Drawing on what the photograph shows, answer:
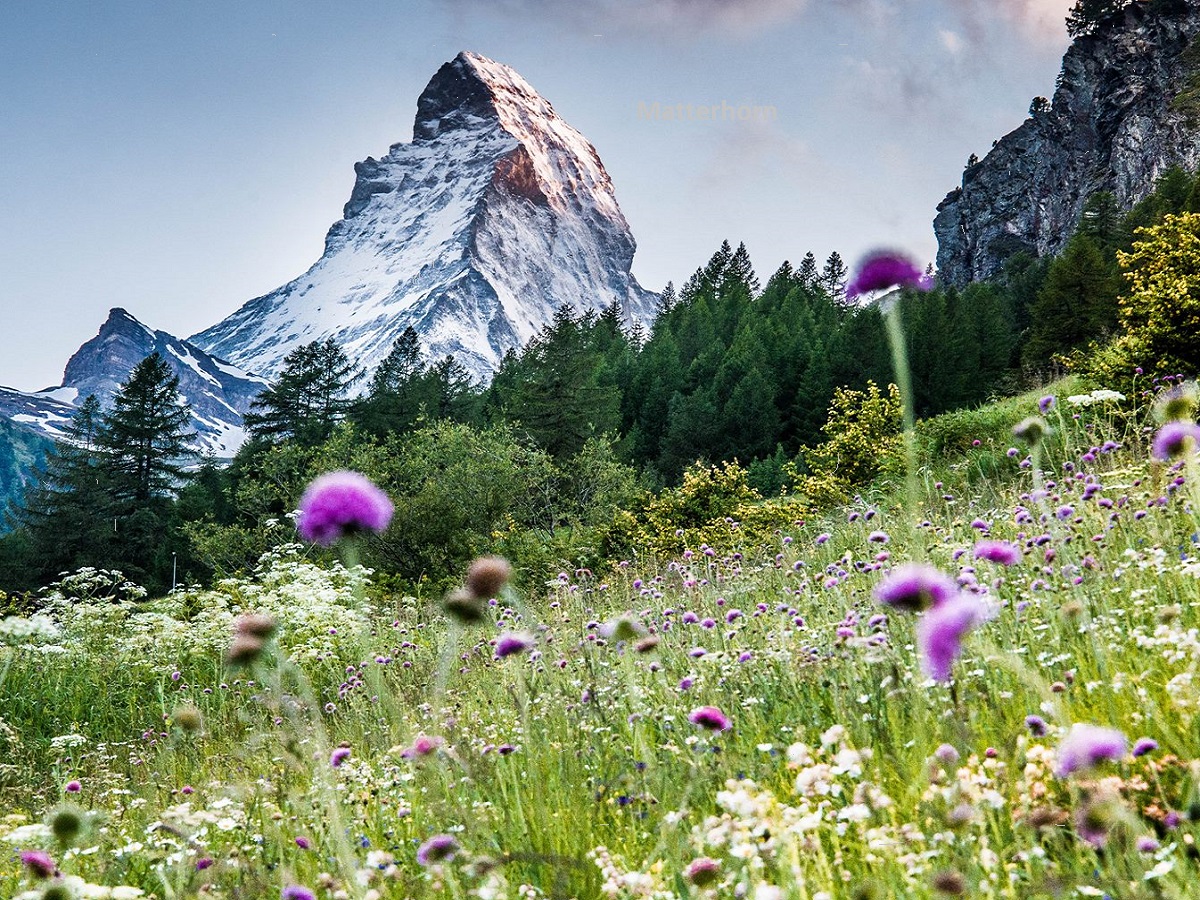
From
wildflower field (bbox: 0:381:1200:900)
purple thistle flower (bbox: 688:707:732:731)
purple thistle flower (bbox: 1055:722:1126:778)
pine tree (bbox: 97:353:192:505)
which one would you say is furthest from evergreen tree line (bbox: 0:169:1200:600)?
purple thistle flower (bbox: 1055:722:1126:778)

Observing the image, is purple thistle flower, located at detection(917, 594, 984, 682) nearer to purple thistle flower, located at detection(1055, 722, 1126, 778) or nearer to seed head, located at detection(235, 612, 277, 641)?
purple thistle flower, located at detection(1055, 722, 1126, 778)

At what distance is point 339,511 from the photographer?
6.04ft

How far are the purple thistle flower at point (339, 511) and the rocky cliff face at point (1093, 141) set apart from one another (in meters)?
70.4

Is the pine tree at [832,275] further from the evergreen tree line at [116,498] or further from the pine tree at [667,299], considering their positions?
the evergreen tree line at [116,498]

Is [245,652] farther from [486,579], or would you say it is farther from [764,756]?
[764,756]

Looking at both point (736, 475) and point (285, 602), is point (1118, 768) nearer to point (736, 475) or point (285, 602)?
point (285, 602)

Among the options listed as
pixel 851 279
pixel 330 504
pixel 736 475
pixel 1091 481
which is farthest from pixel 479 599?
pixel 736 475

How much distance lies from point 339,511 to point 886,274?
5.26 feet

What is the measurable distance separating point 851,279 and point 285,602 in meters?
7.51

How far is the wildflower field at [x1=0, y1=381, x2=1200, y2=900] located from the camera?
1521 mm

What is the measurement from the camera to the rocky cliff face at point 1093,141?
62.3 meters

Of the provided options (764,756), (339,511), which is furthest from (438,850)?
(764,756)

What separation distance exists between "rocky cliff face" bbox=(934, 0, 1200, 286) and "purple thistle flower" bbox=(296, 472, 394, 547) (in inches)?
2773

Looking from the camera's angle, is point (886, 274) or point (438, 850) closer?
point (438, 850)
